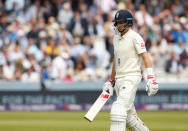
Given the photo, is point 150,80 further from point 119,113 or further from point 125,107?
point 119,113

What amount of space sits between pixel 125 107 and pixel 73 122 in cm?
504

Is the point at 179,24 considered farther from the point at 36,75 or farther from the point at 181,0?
the point at 36,75

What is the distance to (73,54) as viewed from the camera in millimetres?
15031

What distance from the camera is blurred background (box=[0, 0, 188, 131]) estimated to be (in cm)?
1437

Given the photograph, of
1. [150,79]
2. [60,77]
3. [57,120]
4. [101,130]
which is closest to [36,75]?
[60,77]

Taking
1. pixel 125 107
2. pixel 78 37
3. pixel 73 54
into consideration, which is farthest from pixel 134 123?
pixel 78 37

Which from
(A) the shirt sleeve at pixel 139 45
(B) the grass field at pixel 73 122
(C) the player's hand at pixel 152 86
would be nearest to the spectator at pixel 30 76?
(B) the grass field at pixel 73 122

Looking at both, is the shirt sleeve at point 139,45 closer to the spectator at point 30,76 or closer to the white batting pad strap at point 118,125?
the white batting pad strap at point 118,125

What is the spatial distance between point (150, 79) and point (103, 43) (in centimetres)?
900

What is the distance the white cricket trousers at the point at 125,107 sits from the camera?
6.14 metres

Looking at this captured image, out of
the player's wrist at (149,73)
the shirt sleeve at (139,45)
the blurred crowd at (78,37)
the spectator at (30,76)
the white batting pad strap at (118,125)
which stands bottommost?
the white batting pad strap at (118,125)

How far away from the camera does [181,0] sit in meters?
17.0

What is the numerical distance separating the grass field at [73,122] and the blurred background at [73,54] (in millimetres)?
894

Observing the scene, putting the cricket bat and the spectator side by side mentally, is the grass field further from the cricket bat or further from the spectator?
the cricket bat
